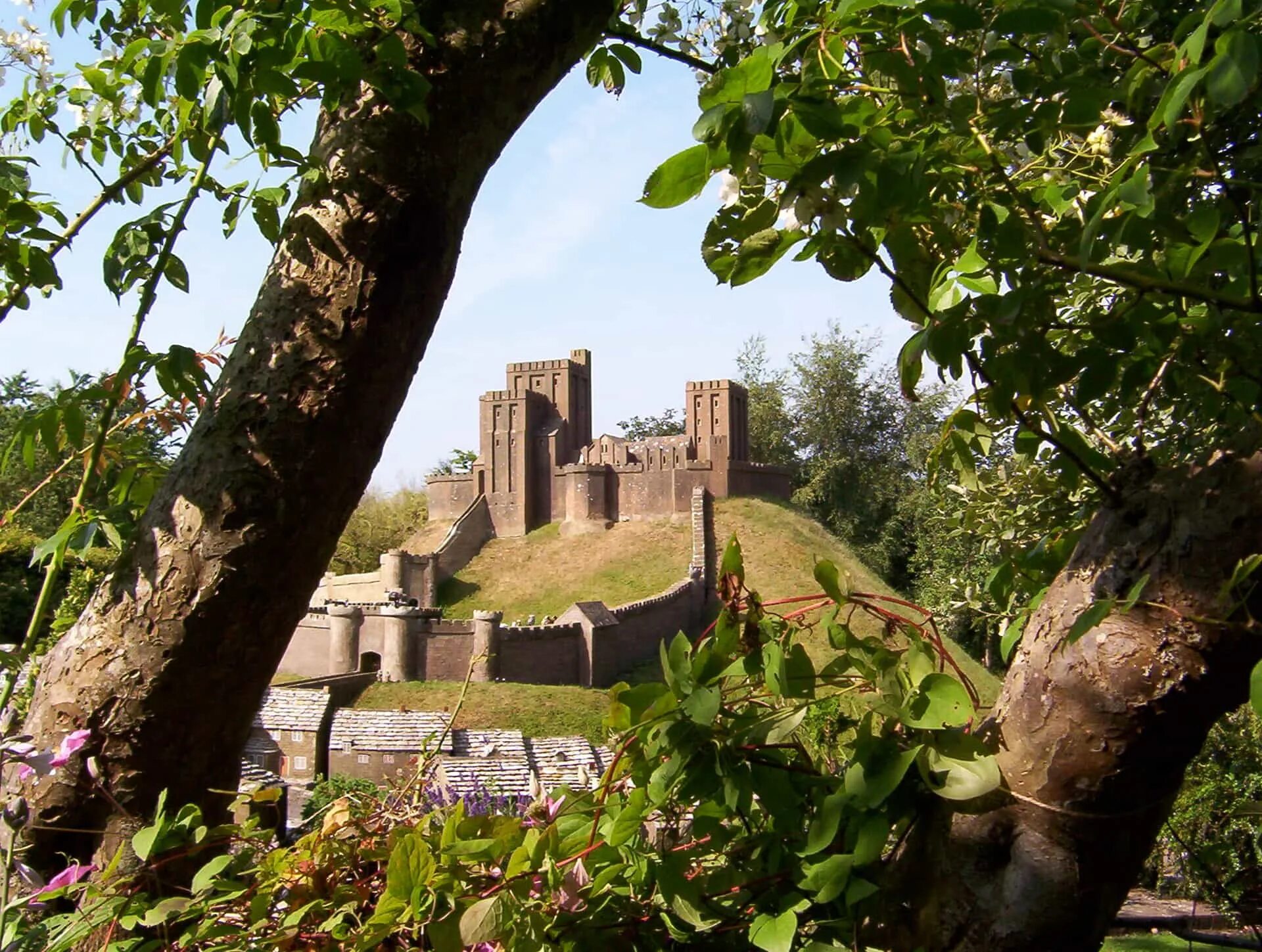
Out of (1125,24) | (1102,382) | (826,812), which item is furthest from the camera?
(1125,24)

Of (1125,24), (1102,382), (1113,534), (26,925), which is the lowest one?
(26,925)

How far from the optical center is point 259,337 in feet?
5.74

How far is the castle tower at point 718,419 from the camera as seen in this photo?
44.8 meters

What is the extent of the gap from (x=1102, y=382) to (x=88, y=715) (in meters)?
1.57

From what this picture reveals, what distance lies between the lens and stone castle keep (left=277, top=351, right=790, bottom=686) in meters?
31.8

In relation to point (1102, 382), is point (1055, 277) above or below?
above

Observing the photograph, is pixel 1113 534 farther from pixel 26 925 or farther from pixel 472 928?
pixel 26 925

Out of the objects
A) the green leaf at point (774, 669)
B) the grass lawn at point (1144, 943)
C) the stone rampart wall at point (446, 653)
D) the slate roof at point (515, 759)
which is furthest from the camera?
the stone rampart wall at point (446, 653)

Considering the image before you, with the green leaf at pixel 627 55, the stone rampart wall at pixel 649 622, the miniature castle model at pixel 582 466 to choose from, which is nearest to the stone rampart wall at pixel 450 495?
the miniature castle model at pixel 582 466

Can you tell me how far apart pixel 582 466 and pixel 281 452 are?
4376 cm

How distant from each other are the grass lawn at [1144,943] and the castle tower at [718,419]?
36.9 meters

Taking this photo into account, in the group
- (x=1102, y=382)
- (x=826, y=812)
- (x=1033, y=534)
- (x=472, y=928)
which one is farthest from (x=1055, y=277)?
(x=1033, y=534)

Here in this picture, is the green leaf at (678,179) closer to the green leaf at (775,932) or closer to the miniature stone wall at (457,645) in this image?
the green leaf at (775,932)

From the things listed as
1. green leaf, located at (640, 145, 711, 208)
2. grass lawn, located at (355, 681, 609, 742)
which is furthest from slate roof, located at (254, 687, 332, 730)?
green leaf, located at (640, 145, 711, 208)
